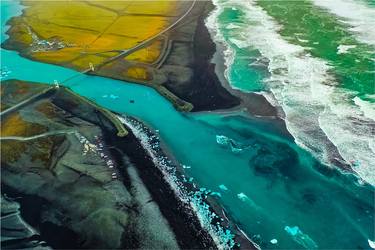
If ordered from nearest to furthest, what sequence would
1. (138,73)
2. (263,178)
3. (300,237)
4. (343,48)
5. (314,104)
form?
(300,237) → (263,178) → (314,104) → (138,73) → (343,48)

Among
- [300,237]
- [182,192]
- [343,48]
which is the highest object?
[343,48]

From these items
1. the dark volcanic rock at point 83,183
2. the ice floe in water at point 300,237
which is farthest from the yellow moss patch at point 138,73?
the ice floe in water at point 300,237

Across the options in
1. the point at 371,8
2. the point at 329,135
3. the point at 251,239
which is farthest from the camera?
the point at 371,8

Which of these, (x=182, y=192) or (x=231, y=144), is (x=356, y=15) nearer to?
(x=231, y=144)

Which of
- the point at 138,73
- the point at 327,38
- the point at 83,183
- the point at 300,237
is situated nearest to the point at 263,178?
the point at 300,237

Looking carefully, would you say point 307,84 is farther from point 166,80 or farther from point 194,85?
point 166,80

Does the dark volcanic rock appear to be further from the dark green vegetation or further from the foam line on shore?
the dark green vegetation

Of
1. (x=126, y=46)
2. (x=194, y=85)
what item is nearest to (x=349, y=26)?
(x=194, y=85)
